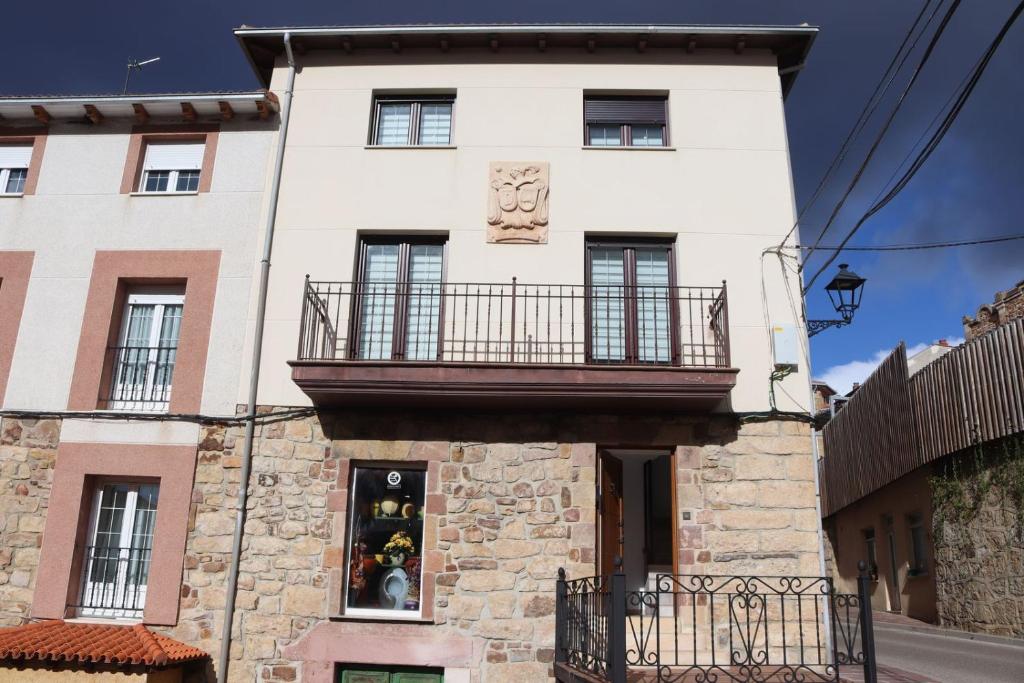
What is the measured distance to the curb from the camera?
479 inches

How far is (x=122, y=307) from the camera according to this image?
1056 centimetres

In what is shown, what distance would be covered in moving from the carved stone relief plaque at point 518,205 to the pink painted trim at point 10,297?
19.5 feet

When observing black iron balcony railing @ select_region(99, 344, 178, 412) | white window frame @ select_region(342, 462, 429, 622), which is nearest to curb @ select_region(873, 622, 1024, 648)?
white window frame @ select_region(342, 462, 429, 622)

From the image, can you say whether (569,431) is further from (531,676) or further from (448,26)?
(448,26)

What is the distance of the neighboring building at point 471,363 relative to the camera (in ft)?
29.3

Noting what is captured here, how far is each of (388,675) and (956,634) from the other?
32.7 ft

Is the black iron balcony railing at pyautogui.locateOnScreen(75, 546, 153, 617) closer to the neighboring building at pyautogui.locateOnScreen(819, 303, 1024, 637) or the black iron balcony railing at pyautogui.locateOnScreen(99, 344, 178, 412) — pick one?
the black iron balcony railing at pyautogui.locateOnScreen(99, 344, 178, 412)

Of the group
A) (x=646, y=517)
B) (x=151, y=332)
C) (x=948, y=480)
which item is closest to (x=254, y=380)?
(x=151, y=332)

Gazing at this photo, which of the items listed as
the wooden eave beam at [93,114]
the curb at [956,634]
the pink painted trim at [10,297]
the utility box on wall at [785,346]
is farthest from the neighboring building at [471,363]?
the curb at [956,634]

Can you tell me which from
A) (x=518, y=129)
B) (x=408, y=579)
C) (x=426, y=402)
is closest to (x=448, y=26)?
(x=518, y=129)

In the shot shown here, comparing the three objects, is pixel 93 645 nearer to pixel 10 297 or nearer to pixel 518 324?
pixel 10 297

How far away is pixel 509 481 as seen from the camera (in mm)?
9250

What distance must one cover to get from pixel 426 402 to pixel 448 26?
4910 millimetres

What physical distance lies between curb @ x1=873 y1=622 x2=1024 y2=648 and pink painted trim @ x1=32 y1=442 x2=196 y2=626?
37.2ft
